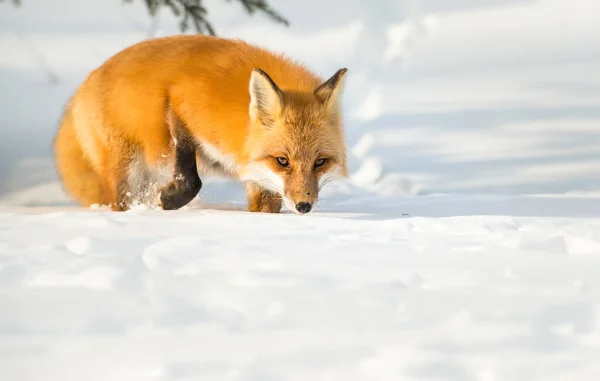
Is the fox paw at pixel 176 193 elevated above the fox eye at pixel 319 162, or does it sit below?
below

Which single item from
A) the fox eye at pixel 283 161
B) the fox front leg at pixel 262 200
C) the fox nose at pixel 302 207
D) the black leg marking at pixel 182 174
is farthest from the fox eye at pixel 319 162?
the black leg marking at pixel 182 174

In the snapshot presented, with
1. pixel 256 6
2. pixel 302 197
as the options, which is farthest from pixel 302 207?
pixel 256 6

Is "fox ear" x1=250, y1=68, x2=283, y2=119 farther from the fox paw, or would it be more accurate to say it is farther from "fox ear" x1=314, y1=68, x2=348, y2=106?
the fox paw

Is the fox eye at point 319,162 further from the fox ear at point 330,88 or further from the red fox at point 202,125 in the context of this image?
the fox ear at point 330,88

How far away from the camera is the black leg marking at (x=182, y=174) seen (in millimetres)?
4742

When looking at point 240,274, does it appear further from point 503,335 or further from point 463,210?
point 463,210

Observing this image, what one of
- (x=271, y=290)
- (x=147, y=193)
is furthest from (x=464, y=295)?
(x=147, y=193)

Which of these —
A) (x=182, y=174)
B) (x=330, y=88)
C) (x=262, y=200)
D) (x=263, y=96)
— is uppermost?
(x=330, y=88)

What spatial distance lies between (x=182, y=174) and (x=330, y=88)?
3.68 feet

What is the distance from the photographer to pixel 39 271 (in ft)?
9.50

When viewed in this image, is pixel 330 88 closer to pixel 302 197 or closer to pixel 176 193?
pixel 302 197

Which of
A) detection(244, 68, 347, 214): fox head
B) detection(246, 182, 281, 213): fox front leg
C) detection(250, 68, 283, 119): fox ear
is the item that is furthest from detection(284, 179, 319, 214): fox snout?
detection(246, 182, 281, 213): fox front leg

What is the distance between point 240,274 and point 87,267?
0.61 m

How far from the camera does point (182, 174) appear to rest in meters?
4.77
